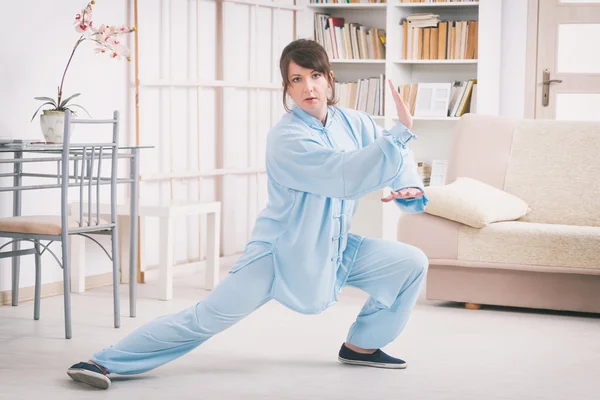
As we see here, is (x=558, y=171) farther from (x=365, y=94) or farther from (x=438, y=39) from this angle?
(x=365, y=94)

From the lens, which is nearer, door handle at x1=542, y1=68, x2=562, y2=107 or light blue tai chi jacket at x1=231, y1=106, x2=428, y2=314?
light blue tai chi jacket at x1=231, y1=106, x2=428, y2=314

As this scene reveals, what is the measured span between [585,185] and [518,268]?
644mm

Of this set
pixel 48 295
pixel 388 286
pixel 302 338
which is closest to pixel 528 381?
pixel 388 286

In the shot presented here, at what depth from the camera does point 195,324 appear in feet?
9.90

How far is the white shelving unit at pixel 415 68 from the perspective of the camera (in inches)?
253

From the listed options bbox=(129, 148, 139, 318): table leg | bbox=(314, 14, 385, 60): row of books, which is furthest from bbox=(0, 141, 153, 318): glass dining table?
bbox=(314, 14, 385, 60): row of books

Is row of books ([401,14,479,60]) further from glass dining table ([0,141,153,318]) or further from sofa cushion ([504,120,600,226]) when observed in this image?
glass dining table ([0,141,153,318])

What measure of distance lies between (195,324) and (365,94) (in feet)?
13.1

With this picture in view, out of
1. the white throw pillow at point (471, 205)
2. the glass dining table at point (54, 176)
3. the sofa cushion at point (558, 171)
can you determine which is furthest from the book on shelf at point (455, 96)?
the glass dining table at point (54, 176)

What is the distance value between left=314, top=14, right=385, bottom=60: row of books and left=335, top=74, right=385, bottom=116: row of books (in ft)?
0.57

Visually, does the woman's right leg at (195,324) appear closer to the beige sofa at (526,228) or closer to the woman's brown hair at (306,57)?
the woman's brown hair at (306,57)

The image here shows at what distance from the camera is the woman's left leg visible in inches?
126

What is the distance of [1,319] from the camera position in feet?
13.8

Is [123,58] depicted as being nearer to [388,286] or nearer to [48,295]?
[48,295]
